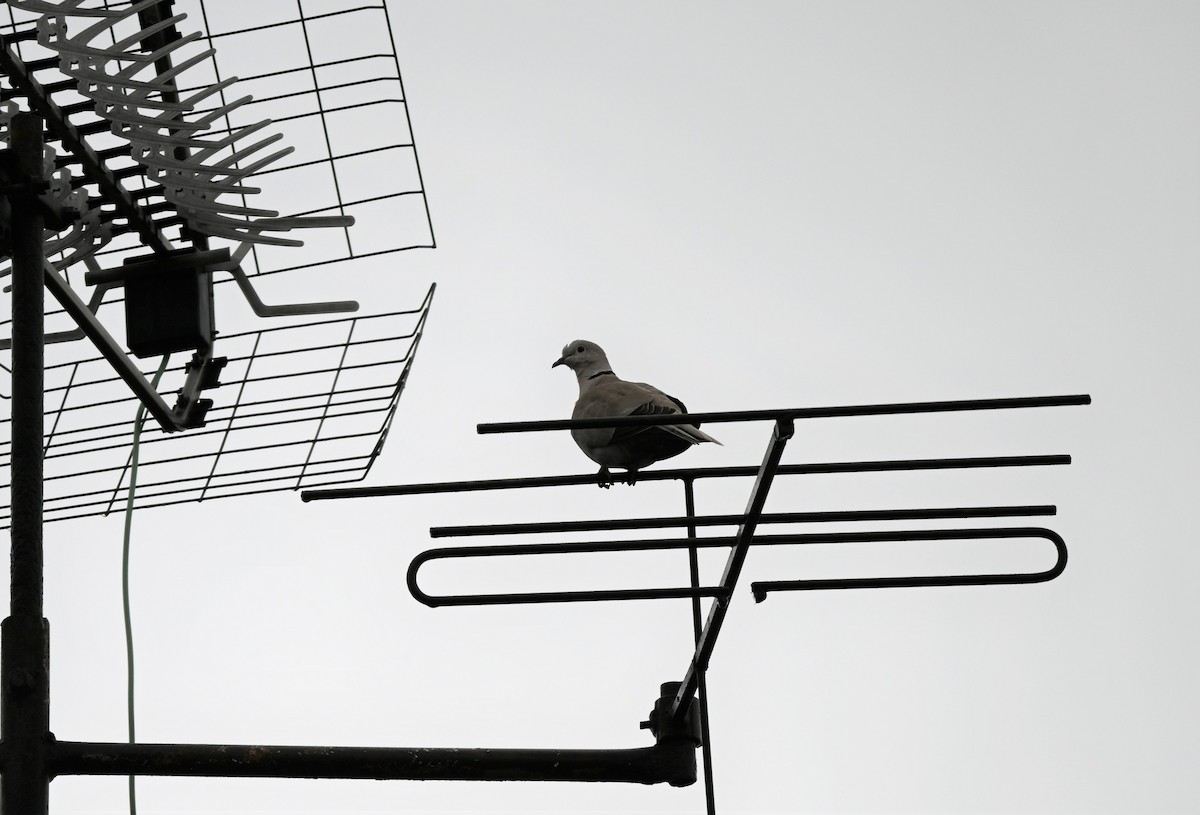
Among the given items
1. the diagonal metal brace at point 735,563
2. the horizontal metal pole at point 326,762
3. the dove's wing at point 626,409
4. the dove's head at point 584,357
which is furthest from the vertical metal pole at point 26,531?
the dove's head at point 584,357

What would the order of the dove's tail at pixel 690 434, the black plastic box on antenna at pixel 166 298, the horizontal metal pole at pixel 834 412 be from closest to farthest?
the horizontal metal pole at pixel 834 412, the black plastic box on antenna at pixel 166 298, the dove's tail at pixel 690 434

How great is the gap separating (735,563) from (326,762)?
707 mm

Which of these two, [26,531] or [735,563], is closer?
[26,531]

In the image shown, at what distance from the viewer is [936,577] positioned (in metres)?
2.50

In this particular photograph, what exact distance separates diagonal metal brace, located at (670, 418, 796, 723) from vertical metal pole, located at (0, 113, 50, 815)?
39.7 inches

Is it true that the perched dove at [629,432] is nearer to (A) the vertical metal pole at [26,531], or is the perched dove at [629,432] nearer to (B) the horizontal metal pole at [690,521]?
(B) the horizontal metal pole at [690,521]

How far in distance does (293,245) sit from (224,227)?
0.15 m

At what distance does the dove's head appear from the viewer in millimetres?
5266

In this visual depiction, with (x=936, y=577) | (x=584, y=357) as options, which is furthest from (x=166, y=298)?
(x=584, y=357)

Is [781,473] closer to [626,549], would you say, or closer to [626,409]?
[626,549]

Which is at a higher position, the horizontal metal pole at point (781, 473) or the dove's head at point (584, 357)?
the dove's head at point (584, 357)

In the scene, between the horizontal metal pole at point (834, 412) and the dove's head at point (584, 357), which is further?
the dove's head at point (584, 357)

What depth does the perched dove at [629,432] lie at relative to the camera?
12.0 feet

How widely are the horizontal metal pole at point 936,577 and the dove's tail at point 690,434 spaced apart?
2.94 ft
